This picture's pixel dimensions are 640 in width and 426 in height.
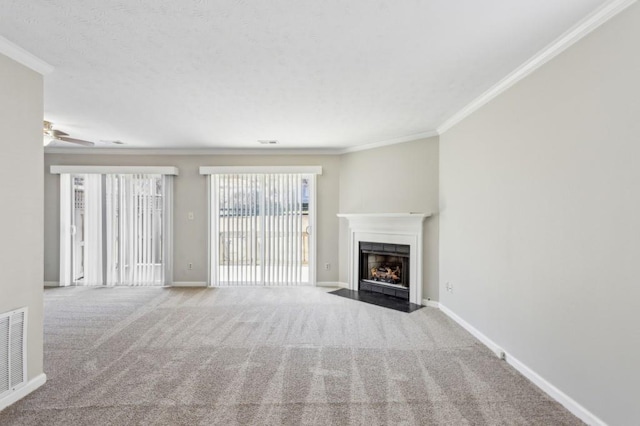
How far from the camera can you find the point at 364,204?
5309 mm

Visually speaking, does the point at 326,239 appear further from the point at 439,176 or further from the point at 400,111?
the point at 400,111

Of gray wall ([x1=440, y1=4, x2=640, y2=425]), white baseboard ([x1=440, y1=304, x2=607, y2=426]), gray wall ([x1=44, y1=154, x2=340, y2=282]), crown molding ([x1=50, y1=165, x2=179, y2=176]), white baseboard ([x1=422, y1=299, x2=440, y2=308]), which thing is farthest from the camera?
gray wall ([x1=44, y1=154, x2=340, y2=282])

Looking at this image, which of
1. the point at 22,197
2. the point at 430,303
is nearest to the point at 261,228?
the point at 430,303

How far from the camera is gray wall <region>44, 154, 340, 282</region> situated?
5.59 metres

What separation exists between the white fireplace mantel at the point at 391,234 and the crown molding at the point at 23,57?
4.04 metres

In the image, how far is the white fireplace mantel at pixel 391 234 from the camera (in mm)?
4555

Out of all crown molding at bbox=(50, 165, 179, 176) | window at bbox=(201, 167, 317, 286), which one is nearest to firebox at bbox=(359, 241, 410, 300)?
window at bbox=(201, 167, 317, 286)

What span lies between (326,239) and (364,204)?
94 centimetres

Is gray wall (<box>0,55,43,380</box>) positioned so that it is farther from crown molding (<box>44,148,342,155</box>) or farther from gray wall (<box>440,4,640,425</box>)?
gray wall (<box>440,4,640,425</box>)

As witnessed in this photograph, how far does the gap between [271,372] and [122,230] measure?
4.36 metres

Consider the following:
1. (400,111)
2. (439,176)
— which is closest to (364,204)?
(439,176)

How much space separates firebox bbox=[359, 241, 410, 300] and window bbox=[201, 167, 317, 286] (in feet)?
3.08

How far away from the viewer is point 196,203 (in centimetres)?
565

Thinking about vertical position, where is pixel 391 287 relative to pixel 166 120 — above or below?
below
